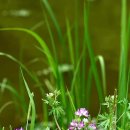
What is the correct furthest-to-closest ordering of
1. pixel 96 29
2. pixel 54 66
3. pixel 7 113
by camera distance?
pixel 96 29, pixel 7 113, pixel 54 66

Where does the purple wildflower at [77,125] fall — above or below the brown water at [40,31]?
below

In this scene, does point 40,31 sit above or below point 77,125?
above

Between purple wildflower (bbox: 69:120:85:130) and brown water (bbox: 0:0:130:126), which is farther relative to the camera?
brown water (bbox: 0:0:130:126)

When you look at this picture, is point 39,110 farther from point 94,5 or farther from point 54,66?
point 94,5

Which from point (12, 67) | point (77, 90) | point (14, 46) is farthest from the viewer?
point (14, 46)

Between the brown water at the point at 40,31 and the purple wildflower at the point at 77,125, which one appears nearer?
the purple wildflower at the point at 77,125

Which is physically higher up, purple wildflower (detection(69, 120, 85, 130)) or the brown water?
the brown water

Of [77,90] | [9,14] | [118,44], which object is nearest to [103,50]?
[118,44]

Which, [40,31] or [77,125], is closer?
[77,125]
